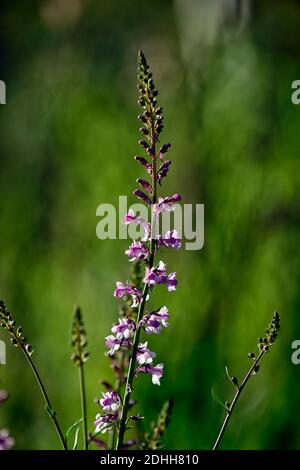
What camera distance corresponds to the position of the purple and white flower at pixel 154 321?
18.2 inches

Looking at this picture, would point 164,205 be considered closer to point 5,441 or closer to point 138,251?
point 138,251

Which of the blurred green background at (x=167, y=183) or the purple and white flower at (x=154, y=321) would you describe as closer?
the purple and white flower at (x=154, y=321)

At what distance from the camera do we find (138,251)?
18.8 inches

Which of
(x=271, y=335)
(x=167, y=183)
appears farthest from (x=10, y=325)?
(x=167, y=183)

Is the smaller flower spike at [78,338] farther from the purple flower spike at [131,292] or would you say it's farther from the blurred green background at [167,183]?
the blurred green background at [167,183]

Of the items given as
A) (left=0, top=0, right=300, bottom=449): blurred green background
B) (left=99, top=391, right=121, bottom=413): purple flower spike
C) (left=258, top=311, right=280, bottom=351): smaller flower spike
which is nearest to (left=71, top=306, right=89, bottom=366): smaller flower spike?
(left=99, top=391, right=121, bottom=413): purple flower spike

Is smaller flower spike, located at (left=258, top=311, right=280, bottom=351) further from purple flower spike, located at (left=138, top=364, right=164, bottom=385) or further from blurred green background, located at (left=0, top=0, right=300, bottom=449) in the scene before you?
blurred green background, located at (left=0, top=0, right=300, bottom=449)

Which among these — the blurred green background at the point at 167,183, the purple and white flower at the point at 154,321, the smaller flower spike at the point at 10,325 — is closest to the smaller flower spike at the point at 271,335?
the purple and white flower at the point at 154,321

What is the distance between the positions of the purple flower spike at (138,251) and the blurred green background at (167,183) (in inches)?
22.5

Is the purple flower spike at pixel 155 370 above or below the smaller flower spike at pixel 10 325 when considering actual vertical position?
below

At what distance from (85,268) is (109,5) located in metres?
0.54

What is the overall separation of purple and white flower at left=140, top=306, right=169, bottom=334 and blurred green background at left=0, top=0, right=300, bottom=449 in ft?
1.82

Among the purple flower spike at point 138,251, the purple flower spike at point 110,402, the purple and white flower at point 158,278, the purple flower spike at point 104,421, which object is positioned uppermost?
the purple flower spike at point 138,251
